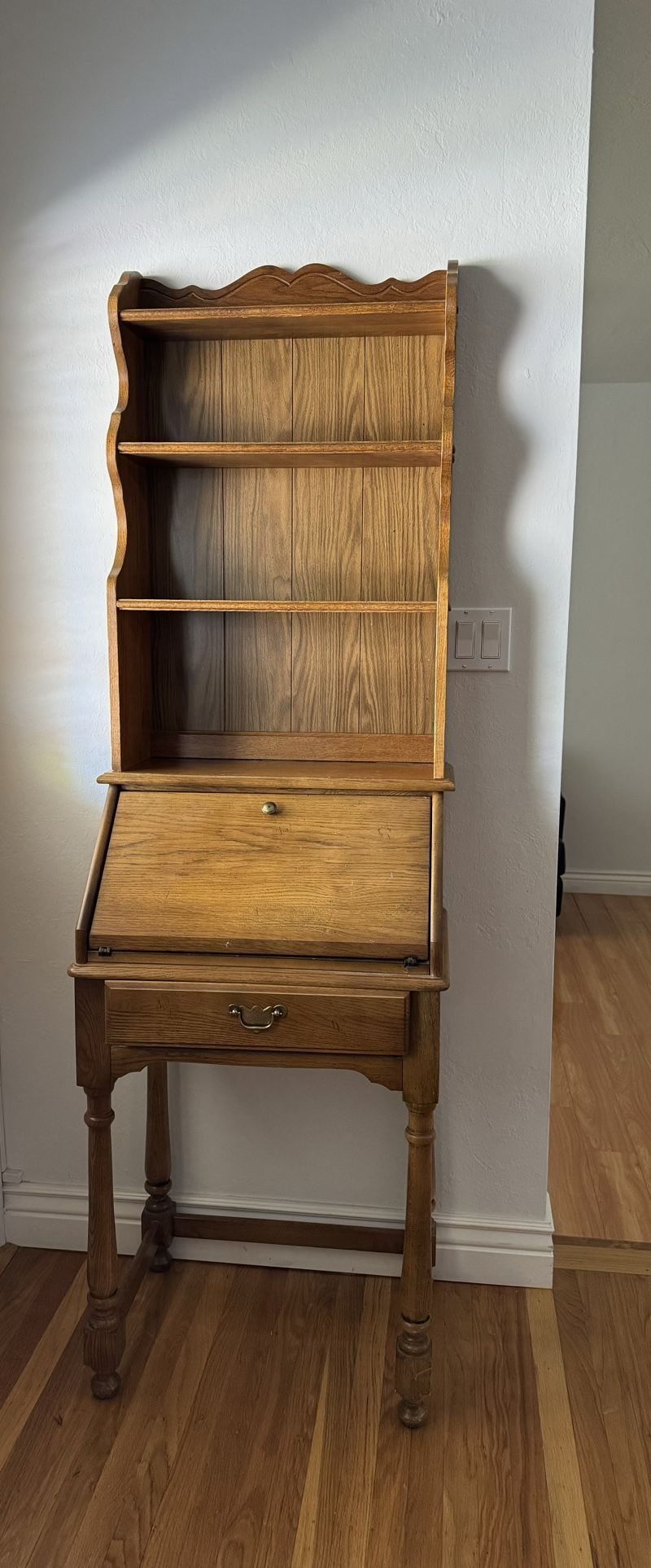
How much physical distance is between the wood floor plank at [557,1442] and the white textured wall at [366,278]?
199 millimetres

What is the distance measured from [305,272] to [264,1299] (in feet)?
6.08

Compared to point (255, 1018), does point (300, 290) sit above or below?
above

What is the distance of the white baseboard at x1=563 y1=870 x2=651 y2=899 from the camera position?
16.8 feet

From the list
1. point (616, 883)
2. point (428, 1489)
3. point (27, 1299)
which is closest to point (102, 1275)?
point (27, 1299)

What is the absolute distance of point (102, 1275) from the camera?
5.92ft

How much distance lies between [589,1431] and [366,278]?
1.94 metres

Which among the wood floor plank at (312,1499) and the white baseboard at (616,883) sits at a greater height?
the wood floor plank at (312,1499)

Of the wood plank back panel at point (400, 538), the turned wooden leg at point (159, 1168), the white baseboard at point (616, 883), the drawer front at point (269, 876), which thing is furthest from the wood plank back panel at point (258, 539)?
the white baseboard at point (616, 883)

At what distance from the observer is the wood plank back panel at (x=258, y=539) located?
6.42ft

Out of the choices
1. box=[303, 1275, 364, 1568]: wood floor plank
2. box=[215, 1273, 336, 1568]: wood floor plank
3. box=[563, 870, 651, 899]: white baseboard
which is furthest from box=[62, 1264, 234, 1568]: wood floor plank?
box=[563, 870, 651, 899]: white baseboard

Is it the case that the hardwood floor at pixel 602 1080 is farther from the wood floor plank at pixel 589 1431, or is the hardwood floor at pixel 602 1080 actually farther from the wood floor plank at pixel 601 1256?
the wood floor plank at pixel 589 1431

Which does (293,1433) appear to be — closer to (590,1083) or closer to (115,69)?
(590,1083)

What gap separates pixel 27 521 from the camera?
2.04 metres

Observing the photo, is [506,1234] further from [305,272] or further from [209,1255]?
[305,272]
